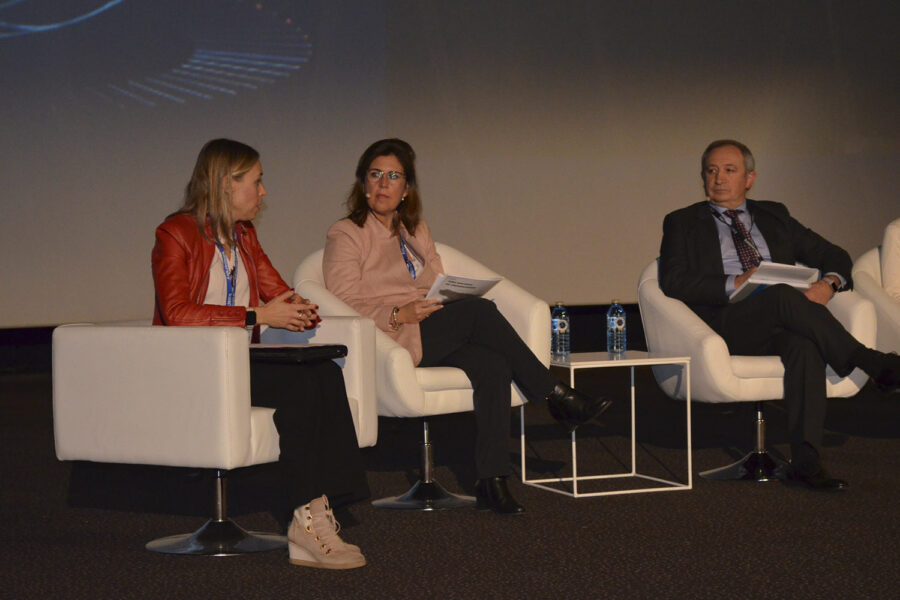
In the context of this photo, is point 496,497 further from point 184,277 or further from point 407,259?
point 184,277

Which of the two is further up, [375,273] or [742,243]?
[742,243]

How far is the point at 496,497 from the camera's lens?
11.3 feet

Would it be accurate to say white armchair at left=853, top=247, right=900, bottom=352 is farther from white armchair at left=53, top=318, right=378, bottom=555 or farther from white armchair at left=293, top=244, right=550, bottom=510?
white armchair at left=53, top=318, right=378, bottom=555

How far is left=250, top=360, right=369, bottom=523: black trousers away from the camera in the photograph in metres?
2.87

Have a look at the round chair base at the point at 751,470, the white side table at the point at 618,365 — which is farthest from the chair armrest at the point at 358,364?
the round chair base at the point at 751,470

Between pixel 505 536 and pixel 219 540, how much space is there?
0.76 metres

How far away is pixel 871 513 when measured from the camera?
335 cm

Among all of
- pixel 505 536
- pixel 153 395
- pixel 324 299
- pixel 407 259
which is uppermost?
pixel 407 259

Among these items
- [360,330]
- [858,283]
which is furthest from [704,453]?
[360,330]

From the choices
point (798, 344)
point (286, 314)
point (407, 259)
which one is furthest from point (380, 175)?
point (798, 344)

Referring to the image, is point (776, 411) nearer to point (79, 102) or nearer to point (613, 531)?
point (613, 531)

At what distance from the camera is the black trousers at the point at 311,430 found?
287 centimetres

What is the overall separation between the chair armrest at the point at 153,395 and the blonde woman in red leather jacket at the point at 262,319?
11cm

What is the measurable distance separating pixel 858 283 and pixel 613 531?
2.09 m
